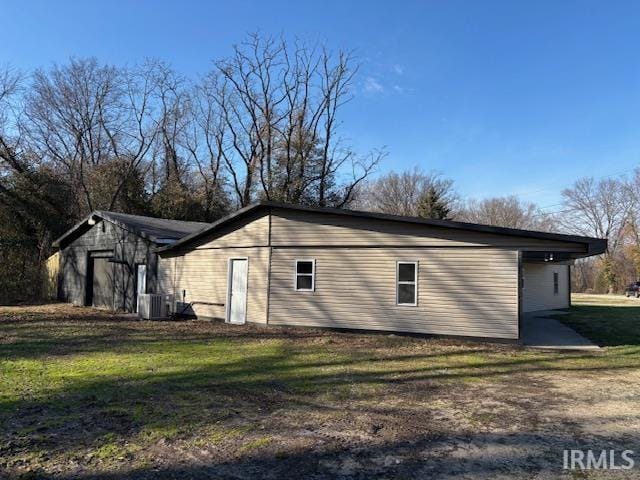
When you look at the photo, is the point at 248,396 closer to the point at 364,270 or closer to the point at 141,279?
the point at 364,270

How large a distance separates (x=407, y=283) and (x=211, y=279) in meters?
6.54

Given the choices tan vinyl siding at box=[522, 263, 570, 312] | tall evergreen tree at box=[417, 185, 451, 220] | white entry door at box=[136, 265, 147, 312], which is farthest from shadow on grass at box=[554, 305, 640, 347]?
tall evergreen tree at box=[417, 185, 451, 220]

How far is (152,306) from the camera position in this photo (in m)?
16.6

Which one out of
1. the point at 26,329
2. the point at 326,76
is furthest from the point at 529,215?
the point at 26,329

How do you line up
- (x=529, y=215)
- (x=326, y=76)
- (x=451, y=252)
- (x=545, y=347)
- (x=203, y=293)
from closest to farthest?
(x=545, y=347) → (x=451, y=252) → (x=203, y=293) → (x=326, y=76) → (x=529, y=215)

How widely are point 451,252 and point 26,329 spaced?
11107mm

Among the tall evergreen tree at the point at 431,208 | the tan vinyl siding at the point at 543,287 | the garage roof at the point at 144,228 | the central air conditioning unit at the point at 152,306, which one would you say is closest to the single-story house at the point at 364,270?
the central air conditioning unit at the point at 152,306

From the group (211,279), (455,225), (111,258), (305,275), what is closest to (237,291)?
(211,279)

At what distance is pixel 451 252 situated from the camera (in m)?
12.5

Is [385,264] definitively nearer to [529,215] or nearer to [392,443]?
[392,443]

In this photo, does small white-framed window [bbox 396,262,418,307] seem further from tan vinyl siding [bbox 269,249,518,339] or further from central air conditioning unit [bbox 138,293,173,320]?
central air conditioning unit [bbox 138,293,173,320]

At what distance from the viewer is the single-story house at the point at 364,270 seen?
11914 millimetres

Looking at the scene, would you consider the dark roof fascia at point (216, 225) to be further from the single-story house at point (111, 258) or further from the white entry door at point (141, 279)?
the white entry door at point (141, 279)

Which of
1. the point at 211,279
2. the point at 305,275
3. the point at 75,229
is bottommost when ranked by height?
the point at 211,279
